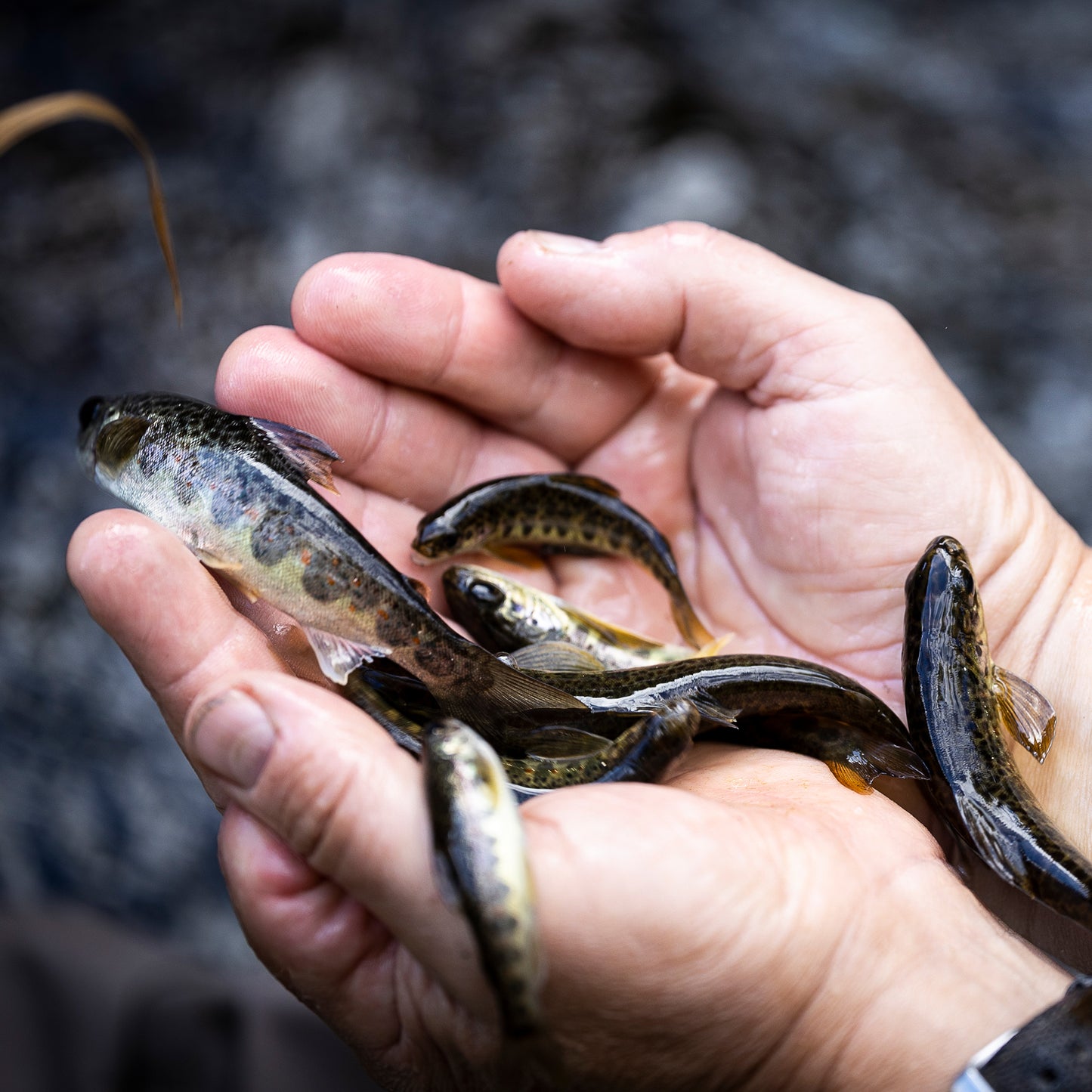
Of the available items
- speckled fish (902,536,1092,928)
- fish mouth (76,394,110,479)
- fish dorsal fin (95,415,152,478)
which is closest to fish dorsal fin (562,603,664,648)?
speckled fish (902,536,1092,928)

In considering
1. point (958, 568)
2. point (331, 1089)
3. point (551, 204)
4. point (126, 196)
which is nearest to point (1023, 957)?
point (958, 568)

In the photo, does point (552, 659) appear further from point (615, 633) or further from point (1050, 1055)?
point (1050, 1055)

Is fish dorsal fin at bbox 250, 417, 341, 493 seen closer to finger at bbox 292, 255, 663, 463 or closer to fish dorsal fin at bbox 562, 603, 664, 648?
finger at bbox 292, 255, 663, 463

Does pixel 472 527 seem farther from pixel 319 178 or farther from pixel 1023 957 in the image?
pixel 319 178

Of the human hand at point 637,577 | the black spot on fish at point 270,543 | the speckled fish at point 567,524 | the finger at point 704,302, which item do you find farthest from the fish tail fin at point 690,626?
the black spot on fish at point 270,543

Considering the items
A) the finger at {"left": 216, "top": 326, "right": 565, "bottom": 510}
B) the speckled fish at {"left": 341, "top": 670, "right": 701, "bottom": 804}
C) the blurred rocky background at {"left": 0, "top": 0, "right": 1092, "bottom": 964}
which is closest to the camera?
the speckled fish at {"left": 341, "top": 670, "right": 701, "bottom": 804}

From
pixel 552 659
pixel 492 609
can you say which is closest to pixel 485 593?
pixel 492 609
